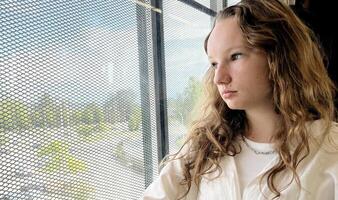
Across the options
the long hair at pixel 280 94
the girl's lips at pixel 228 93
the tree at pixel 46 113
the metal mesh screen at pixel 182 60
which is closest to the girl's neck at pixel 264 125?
the long hair at pixel 280 94

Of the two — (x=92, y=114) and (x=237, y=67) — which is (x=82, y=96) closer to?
(x=92, y=114)

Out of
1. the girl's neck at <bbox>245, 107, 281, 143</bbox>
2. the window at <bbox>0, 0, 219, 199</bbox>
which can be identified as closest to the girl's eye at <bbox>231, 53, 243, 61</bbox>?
the girl's neck at <bbox>245, 107, 281, 143</bbox>

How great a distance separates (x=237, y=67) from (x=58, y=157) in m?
0.44

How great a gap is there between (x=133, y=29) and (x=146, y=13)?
0.26 ft

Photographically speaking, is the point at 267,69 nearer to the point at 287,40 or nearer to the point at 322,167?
the point at 287,40

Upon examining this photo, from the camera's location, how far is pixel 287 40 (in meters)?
0.93

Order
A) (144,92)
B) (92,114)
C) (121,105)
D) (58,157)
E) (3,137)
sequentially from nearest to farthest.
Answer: (3,137) → (58,157) → (92,114) → (121,105) → (144,92)

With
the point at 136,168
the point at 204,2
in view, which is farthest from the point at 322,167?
the point at 204,2

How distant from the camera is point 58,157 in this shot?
29.7 inches

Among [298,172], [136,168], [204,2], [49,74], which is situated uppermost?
[49,74]

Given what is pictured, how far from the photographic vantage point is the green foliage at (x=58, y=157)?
28.7 inches

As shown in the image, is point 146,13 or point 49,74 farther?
point 146,13

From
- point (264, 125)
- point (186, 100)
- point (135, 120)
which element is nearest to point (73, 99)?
point (135, 120)

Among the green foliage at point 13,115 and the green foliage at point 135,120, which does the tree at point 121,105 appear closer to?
the green foliage at point 135,120
